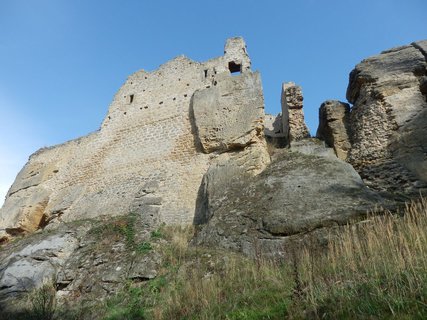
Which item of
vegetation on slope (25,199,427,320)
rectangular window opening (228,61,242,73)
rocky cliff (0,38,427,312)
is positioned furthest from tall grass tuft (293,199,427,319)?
rectangular window opening (228,61,242,73)

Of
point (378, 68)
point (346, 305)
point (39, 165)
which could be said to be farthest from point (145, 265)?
point (39, 165)

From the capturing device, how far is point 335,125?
10.5 m

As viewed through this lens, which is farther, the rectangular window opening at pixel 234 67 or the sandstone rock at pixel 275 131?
the sandstone rock at pixel 275 131

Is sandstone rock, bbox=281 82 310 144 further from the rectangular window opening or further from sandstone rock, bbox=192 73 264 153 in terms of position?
sandstone rock, bbox=192 73 264 153

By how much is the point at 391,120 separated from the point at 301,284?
6.70 m

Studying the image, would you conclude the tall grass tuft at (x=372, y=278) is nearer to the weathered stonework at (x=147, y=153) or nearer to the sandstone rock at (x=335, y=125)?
the weathered stonework at (x=147, y=153)

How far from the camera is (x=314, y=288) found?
153 inches

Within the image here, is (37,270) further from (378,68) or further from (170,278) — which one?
(378,68)

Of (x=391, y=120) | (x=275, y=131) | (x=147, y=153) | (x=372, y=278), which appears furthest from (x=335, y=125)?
(x=372, y=278)

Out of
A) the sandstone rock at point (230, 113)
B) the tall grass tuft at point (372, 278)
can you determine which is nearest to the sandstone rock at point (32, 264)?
the sandstone rock at point (230, 113)

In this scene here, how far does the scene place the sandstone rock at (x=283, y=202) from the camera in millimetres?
6301

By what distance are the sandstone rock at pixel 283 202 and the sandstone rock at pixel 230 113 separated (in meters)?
1.25

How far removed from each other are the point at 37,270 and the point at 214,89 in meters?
6.59

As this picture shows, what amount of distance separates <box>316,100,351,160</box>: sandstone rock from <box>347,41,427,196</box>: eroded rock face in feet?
0.70
